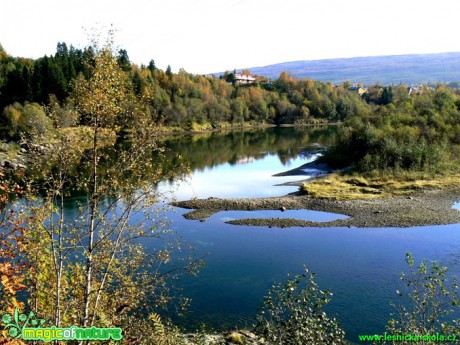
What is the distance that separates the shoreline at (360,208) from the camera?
3516 centimetres

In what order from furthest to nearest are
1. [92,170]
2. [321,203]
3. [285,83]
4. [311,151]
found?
1. [285,83]
2. [311,151]
3. [321,203]
4. [92,170]

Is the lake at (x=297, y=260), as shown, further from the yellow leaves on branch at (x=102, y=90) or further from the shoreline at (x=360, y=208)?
the yellow leaves on branch at (x=102, y=90)

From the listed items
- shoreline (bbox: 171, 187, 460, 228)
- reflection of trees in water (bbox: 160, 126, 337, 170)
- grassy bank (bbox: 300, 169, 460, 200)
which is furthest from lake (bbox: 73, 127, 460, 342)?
reflection of trees in water (bbox: 160, 126, 337, 170)

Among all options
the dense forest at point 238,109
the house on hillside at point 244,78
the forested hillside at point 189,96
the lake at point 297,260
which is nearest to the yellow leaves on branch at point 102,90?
the dense forest at point 238,109

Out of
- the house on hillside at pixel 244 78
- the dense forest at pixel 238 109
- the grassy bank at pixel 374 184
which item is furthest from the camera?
the house on hillside at pixel 244 78

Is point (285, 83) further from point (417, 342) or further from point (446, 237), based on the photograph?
point (417, 342)

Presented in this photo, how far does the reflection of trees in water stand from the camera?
70.8m

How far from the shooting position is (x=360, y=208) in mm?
39438

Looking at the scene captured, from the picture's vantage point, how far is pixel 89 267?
26.5ft

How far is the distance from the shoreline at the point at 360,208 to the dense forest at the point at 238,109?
1039cm

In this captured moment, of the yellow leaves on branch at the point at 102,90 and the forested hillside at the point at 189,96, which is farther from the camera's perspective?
the forested hillside at the point at 189,96

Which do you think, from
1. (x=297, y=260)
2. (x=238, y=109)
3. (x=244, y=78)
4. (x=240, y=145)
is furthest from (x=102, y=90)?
(x=244, y=78)

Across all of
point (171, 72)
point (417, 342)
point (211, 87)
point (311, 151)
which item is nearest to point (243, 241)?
point (417, 342)

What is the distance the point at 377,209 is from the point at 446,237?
8.52 meters
